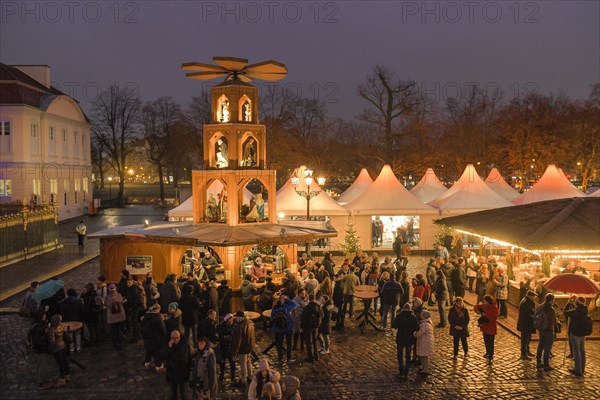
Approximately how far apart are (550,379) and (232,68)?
1215 cm

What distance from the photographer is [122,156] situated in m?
60.8

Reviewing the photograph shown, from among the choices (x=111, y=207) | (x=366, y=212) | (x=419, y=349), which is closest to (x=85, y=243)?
(x=366, y=212)

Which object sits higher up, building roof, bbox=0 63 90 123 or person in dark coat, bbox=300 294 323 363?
building roof, bbox=0 63 90 123

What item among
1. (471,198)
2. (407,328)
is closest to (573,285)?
(407,328)

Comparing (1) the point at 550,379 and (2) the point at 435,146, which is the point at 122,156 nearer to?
(2) the point at 435,146

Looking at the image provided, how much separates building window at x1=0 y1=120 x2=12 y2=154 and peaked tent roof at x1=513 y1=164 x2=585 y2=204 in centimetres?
3028

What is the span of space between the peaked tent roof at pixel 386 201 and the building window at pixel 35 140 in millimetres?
21535

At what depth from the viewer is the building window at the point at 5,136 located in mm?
34000

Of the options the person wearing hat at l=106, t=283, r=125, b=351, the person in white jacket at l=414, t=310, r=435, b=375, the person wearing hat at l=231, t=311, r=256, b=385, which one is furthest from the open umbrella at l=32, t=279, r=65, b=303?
the person in white jacket at l=414, t=310, r=435, b=375

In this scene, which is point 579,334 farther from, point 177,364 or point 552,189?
point 552,189

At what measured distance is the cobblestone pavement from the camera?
9.61 metres

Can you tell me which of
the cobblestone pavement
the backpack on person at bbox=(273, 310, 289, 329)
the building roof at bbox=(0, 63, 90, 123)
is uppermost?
the building roof at bbox=(0, 63, 90, 123)

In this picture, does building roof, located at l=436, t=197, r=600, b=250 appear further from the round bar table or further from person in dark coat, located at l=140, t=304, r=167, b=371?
person in dark coat, located at l=140, t=304, r=167, b=371

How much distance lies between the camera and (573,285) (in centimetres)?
1128
